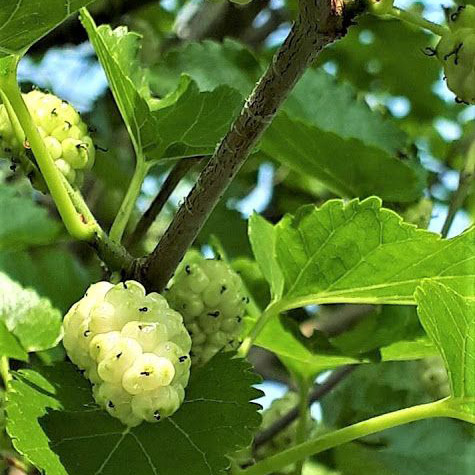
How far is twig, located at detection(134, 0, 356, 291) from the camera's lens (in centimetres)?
58

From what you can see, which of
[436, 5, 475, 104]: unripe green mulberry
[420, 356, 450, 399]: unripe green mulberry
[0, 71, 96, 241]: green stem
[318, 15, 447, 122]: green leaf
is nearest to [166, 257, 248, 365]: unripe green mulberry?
[0, 71, 96, 241]: green stem

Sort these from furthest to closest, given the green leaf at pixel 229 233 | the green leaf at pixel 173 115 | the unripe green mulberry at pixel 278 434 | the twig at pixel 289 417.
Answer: the green leaf at pixel 229 233, the twig at pixel 289 417, the unripe green mulberry at pixel 278 434, the green leaf at pixel 173 115

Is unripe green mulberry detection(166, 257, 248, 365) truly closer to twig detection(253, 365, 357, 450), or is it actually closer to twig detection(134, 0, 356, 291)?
twig detection(134, 0, 356, 291)

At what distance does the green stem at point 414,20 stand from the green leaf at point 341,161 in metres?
0.31

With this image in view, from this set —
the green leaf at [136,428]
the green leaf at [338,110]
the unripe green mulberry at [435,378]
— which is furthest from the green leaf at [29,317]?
the unripe green mulberry at [435,378]

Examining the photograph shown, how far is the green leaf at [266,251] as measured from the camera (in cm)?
87

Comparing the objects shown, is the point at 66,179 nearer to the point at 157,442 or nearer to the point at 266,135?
the point at 157,442

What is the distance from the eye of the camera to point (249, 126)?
63 cm

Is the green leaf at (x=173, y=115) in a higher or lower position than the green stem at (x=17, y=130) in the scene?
higher

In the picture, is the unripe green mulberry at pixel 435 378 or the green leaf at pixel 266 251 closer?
the green leaf at pixel 266 251

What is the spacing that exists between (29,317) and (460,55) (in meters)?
0.47

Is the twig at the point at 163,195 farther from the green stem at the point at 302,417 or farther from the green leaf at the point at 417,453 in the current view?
the green leaf at the point at 417,453

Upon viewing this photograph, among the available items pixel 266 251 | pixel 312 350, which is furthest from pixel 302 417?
pixel 266 251

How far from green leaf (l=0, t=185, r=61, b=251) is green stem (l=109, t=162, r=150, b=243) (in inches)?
15.1
